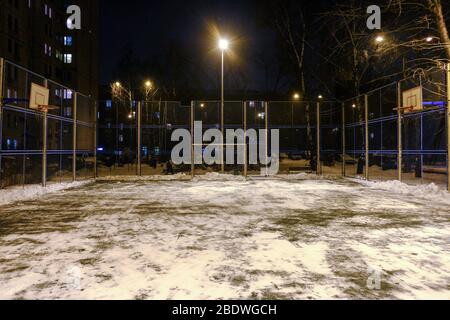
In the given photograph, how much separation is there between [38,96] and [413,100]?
45.0 ft

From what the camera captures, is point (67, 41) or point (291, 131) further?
point (67, 41)

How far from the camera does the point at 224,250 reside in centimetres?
540

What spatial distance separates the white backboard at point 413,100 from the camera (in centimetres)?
1288

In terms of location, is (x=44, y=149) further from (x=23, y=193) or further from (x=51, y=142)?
(x=51, y=142)

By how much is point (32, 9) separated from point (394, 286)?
62175 mm

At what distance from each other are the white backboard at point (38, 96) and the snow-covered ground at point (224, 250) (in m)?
4.47

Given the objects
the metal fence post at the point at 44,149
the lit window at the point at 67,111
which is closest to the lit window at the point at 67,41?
the lit window at the point at 67,111

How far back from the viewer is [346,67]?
77.5 ft

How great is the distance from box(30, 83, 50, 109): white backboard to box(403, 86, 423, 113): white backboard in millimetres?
13534

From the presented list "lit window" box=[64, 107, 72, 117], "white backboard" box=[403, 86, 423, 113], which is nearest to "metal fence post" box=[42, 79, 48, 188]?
"lit window" box=[64, 107, 72, 117]

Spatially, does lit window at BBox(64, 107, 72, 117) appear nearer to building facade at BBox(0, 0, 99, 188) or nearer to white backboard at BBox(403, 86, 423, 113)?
building facade at BBox(0, 0, 99, 188)

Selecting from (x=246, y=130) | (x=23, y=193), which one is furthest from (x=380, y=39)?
(x=23, y=193)

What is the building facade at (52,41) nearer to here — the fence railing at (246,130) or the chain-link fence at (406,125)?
the fence railing at (246,130)
